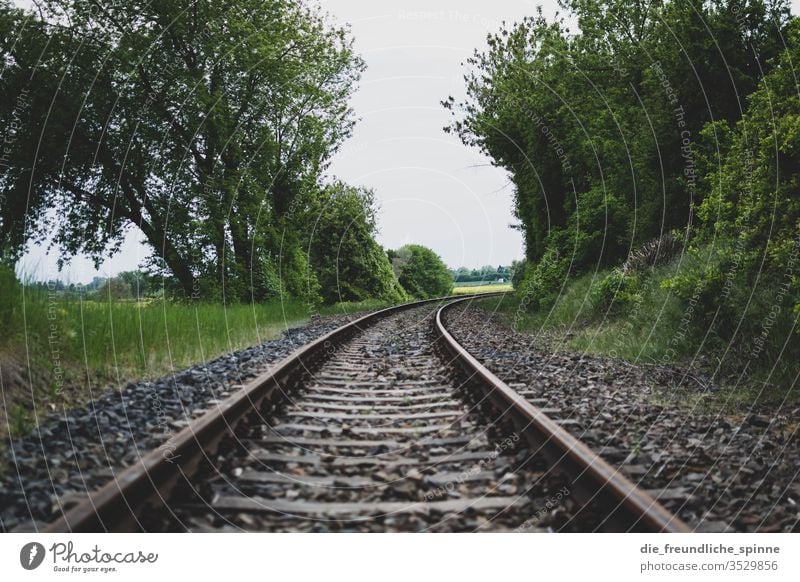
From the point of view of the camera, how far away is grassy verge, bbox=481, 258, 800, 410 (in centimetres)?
489

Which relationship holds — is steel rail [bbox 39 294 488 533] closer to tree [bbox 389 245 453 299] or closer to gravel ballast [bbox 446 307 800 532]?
gravel ballast [bbox 446 307 800 532]

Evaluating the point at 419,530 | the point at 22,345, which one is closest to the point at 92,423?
the point at 22,345

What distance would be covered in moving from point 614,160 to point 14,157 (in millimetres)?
13995

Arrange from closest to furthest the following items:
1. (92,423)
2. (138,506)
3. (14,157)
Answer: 1. (138,506)
2. (92,423)
3. (14,157)

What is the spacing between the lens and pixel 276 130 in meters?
17.3

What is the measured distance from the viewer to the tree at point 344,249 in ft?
83.0

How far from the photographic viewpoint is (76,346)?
17.2ft

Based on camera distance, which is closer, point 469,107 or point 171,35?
point 171,35

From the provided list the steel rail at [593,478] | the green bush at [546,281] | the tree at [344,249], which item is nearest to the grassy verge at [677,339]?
the steel rail at [593,478]

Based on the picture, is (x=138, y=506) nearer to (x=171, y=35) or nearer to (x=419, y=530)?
(x=419, y=530)

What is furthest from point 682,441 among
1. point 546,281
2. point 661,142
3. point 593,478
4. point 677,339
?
point 546,281

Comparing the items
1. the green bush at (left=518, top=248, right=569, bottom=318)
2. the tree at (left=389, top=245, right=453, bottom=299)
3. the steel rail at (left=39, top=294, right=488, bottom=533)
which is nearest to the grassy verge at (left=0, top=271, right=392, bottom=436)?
the steel rail at (left=39, top=294, right=488, bottom=533)

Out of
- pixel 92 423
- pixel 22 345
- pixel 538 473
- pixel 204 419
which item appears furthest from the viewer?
pixel 22 345

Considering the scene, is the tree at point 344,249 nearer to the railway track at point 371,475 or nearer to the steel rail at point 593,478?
the railway track at point 371,475
